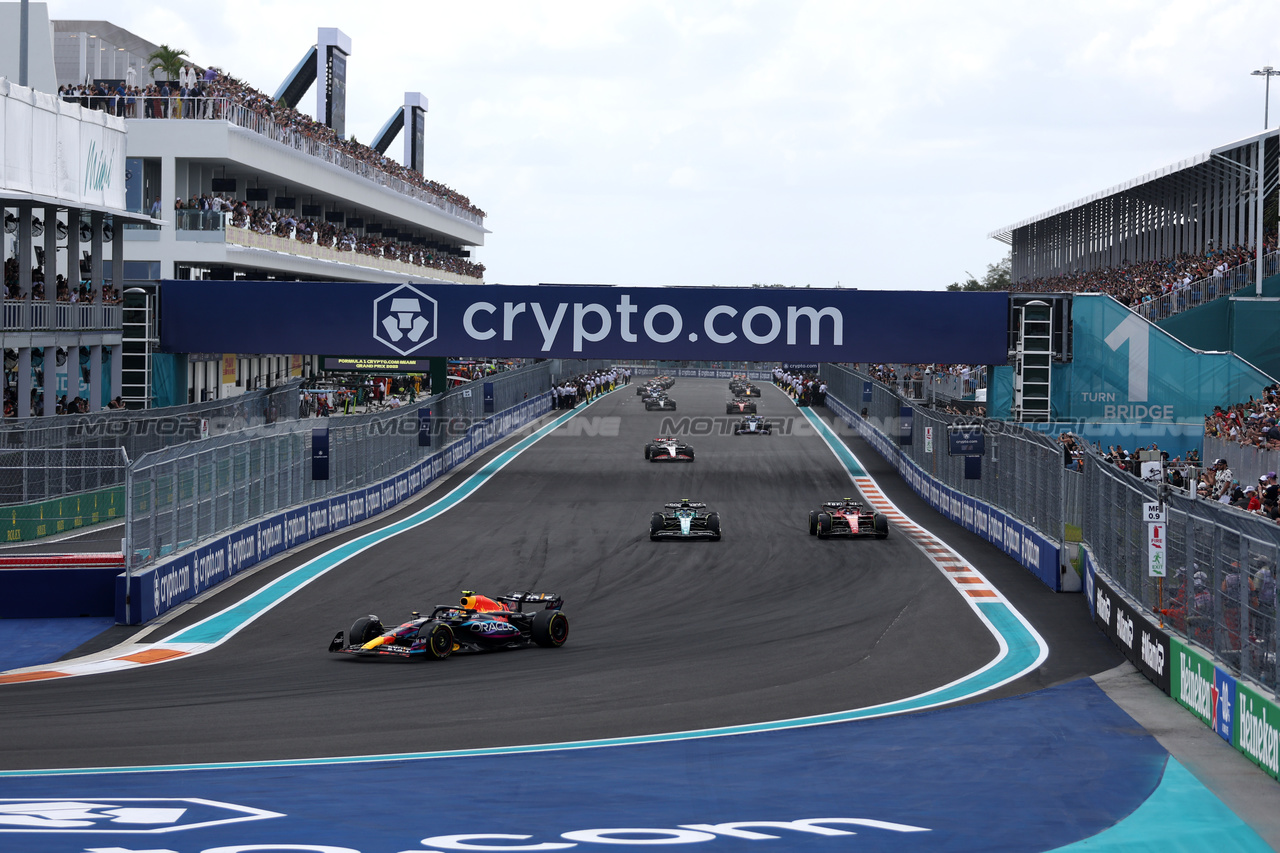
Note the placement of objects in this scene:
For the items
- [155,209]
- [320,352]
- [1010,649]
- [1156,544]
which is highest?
[155,209]

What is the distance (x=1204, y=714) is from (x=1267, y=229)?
4894 cm

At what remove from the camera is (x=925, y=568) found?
80.5 ft

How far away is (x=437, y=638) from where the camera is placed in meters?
16.7

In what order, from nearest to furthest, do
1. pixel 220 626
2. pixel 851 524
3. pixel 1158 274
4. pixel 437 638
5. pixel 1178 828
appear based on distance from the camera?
pixel 1178 828
pixel 437 638
pixel 220 626
pixel 851 524
pixel 1158 274

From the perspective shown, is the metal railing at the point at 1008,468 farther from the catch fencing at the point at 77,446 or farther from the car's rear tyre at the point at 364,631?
the catch fencing at the point at 77,446

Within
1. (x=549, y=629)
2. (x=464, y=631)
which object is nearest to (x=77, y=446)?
(x=464, y=631)

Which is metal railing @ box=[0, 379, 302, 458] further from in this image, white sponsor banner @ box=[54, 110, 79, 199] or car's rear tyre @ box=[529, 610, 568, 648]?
car's rear tyre @ box=[529, 610, 568, 648]

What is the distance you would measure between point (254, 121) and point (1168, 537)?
156 feet

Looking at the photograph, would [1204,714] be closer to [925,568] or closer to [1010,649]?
[1010,649]

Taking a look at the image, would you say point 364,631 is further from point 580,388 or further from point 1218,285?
point 580,388

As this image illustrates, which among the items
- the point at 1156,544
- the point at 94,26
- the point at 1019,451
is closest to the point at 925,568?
the point at 1019,451

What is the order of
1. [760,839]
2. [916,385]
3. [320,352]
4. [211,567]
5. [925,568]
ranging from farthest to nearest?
[916,385]
[320,352]
[925,568]
[211,567]
[760,839]

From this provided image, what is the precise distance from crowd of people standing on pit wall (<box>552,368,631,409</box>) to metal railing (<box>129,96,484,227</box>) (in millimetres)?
14631

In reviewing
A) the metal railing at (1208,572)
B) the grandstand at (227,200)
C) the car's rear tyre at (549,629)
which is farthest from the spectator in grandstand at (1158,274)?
the car's rear tyre at (549,629)
